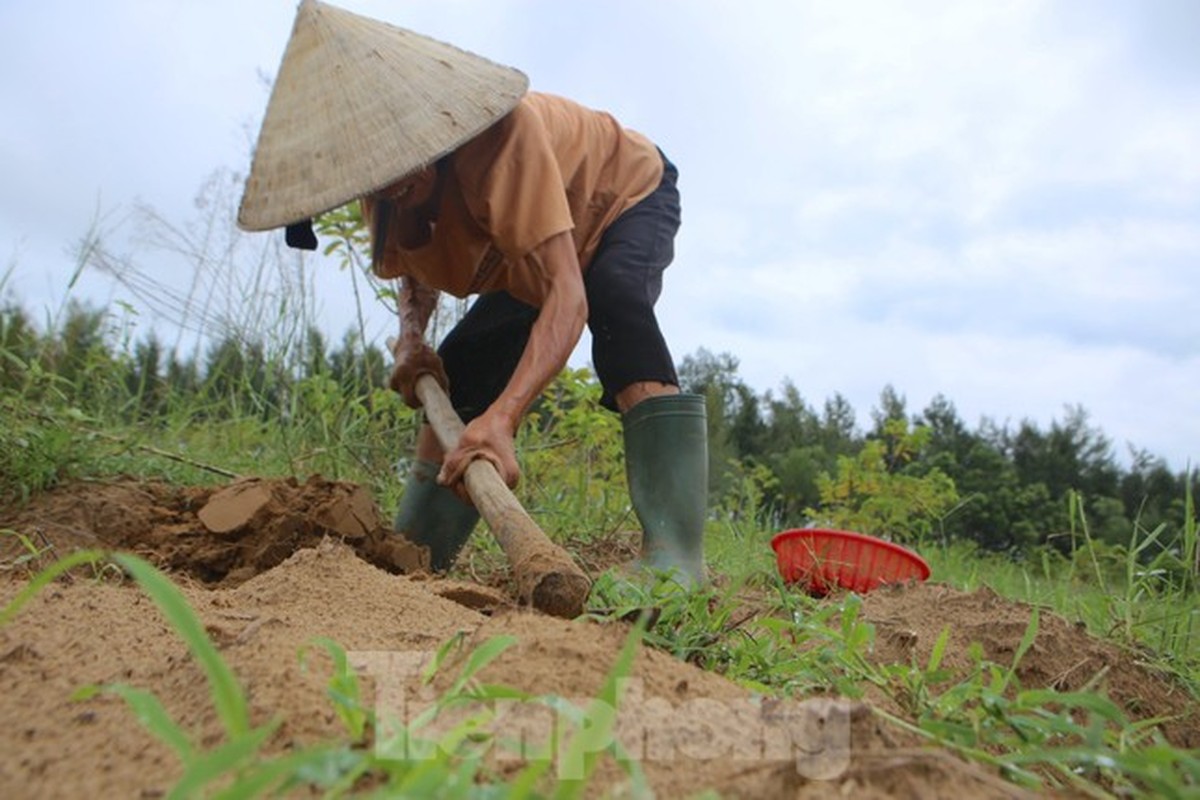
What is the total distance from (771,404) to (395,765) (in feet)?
39.9

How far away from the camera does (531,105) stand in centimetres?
266

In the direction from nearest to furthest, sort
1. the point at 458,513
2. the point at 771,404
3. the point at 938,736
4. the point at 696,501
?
the point at 938,736
the point at 696,501
the point at 458,513
the point at 771,404

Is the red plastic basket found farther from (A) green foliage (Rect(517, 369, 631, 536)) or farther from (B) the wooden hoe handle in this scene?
(B) the wooden hoe handle

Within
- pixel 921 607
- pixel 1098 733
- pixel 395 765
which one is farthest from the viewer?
pixel 921 607

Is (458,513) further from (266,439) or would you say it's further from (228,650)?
(228,650)

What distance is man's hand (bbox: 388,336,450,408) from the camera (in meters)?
2.87

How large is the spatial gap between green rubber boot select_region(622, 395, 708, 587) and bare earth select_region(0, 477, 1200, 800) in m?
0.71

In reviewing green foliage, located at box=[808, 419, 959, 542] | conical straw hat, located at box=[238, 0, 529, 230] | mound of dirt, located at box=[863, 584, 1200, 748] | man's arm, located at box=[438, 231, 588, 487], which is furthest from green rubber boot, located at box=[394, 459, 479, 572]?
green foliage, located at box=[808, 419, 959, 542]

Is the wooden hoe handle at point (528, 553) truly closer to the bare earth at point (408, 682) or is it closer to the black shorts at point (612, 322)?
the bare earth at point (408, 682)

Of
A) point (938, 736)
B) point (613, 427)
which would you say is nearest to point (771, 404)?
point (613, 427)

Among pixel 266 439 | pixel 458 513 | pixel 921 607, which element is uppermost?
pixel 266 439

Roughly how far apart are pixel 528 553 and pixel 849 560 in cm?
176

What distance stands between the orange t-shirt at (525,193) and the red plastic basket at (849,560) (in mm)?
1175

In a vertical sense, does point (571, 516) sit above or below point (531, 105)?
below
